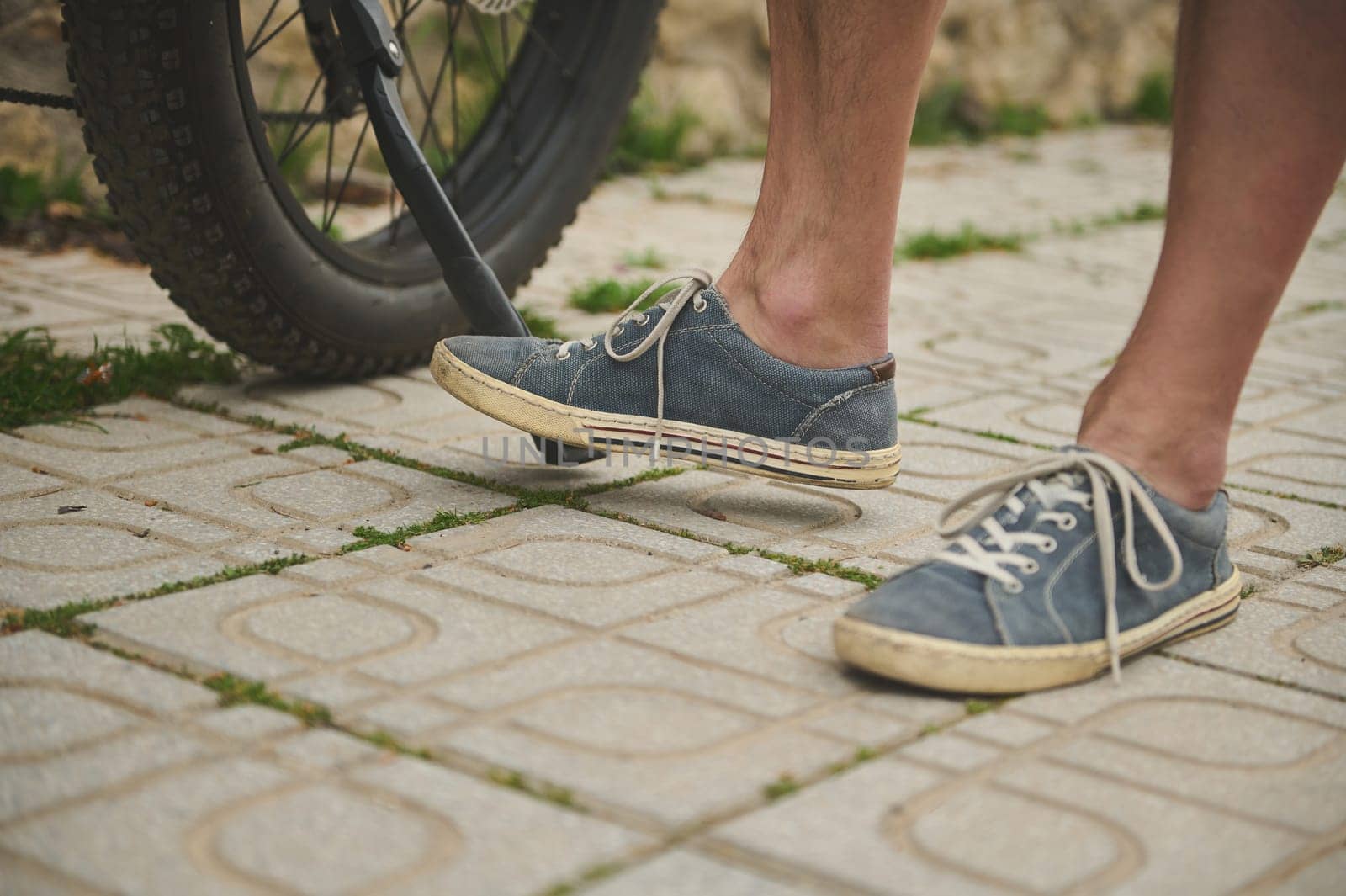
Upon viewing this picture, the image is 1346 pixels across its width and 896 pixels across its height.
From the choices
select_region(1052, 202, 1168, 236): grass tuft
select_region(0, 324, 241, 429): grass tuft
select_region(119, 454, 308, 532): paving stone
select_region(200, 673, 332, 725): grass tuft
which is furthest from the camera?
select_region(1052, 202, 1168, 236): grass tuft

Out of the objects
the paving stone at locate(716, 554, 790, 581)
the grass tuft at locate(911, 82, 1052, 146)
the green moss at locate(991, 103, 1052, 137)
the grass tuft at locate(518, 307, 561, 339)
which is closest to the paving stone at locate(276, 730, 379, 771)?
the paving stone at locate(716, 554, 790, 581)

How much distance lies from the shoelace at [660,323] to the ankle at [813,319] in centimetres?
4

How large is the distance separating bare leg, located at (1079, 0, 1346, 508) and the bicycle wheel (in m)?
1.07

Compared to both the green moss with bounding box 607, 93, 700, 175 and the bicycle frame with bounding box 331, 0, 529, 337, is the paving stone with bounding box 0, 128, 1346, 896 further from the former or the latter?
the green moss with bounding box 607, 93, 700, 175

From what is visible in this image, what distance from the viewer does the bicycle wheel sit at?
174cm

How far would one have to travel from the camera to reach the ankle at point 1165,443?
4.40ft

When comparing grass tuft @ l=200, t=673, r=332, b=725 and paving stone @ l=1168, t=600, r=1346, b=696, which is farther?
paving stone @ l=1168, t=600, r=1346, b=696

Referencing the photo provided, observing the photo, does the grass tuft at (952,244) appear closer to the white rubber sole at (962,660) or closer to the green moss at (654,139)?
the green moss at (654,139)

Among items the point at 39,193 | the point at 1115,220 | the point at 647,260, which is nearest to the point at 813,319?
the point at 647,260

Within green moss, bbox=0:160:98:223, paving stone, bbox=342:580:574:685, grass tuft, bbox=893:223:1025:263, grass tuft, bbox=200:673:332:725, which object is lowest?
grass tuft, bbox=200:673:332:725

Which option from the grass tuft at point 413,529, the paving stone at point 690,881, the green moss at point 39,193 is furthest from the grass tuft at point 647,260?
the paving stone at point 690,881

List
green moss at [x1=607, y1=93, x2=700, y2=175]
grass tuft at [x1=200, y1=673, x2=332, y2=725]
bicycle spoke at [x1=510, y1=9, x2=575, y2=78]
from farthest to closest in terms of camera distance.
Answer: green moss at [x1=607, y1=93, x2=700, y2=175]
bicycle spoke at [x1=510, y1=9, x2=575, y2=78]
grass tuft at [x1=200, y1=673, x2=332, y2=725]

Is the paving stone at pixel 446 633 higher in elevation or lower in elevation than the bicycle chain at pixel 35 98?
lower

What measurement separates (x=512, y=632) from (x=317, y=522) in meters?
0.37
